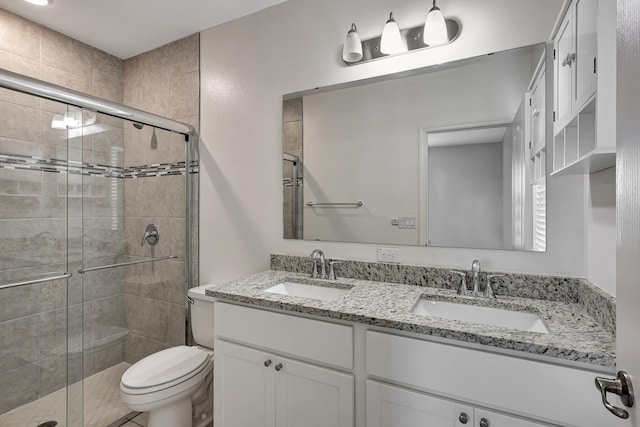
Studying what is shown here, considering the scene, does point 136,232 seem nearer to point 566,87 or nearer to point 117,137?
point 117,137

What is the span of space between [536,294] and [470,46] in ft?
3.82

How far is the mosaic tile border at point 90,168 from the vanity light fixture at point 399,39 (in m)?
1.35

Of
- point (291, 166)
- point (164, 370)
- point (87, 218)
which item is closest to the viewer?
point (164, 370)

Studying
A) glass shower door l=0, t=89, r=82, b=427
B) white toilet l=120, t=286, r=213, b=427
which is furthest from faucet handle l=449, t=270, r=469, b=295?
glass shower door l=0, t=89, r=82, b=427

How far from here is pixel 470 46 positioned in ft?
4.90

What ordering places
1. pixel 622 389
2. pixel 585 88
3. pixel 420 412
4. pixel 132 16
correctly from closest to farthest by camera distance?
pixel 622 389 → pixel 585 88 → pixel 420 412 → pixel 132 16

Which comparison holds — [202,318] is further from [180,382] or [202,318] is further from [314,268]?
[314,268]

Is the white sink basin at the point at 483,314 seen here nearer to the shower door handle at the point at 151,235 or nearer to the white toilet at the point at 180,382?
the white toilet at the point at 180,382

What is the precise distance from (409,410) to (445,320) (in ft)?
1.08

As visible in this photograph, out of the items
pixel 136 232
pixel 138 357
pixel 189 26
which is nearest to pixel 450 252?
pixel 136 232

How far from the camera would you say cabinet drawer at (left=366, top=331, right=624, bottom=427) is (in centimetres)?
87

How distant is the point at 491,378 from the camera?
38.1 inches

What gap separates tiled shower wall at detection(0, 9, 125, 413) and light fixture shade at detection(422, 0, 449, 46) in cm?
182

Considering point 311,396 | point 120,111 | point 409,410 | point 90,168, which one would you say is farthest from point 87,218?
point 409,410
